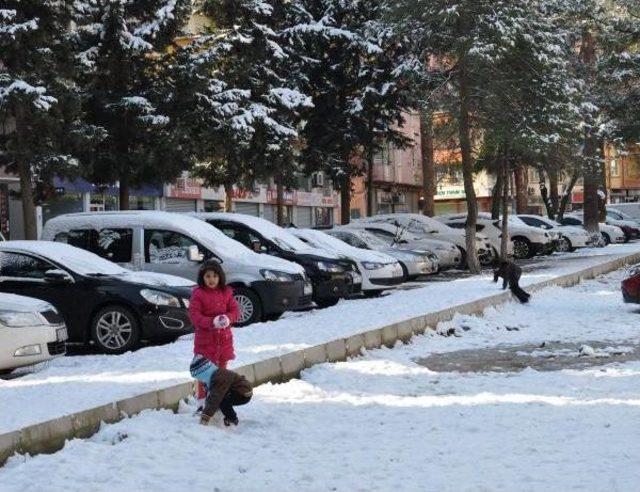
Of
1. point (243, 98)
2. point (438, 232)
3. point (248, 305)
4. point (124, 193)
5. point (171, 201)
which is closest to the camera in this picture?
point (248, 305)

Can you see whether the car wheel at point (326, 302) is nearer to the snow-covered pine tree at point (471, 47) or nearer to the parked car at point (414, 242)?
the snow-covered pine tree at point (471, 47)

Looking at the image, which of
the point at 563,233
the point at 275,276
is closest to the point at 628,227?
the point at 563,233

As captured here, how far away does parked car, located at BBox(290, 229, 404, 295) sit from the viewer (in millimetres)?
17969

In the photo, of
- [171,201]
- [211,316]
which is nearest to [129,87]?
[171,201]

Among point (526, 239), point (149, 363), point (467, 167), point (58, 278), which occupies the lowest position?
point (149, 363)

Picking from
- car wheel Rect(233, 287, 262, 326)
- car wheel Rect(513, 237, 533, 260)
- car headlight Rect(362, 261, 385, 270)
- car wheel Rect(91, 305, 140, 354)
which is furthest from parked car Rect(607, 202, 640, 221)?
car wheel Rect(91, 305, 140, 354)

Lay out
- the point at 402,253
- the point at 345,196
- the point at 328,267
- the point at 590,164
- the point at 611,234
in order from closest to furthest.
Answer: the point at 328,267
the point at 402,253
the point at 590,164
the point at 345,196
the point at 611,234

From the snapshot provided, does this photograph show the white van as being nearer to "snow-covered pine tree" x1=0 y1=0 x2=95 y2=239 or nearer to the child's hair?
"snow-covered pine tree" x1=0 y1=0 x2=95 y2=239

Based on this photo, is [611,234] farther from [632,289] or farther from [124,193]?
[632,289]

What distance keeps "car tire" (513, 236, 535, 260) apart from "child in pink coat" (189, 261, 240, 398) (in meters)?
24.4

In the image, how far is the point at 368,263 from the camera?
1808 centimetres

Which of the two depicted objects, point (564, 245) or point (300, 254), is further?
point (564, 245)

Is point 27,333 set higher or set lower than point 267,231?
lower

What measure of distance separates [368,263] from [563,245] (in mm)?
17719
